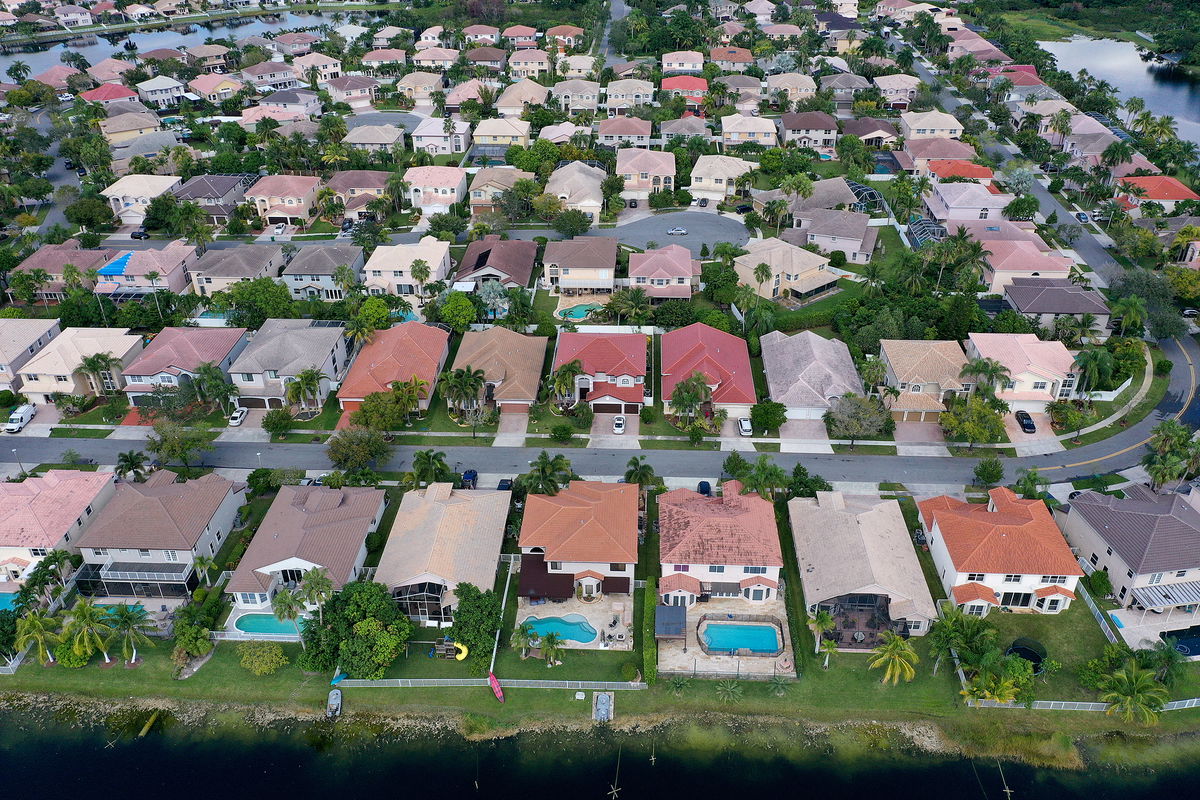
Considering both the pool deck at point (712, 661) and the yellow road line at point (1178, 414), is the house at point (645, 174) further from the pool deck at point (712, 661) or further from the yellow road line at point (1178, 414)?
the pool deck at point (712, 661)

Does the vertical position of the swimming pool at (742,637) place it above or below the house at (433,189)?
below

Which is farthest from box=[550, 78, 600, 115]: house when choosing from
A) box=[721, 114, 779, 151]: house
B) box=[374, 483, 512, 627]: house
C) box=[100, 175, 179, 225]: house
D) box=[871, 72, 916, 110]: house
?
box=[374, 483, 512, 627]: house

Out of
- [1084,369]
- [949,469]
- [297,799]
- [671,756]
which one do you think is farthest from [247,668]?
[1084,369]

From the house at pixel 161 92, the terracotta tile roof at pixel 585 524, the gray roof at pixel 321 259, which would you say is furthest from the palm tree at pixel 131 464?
the house at pixel 161 92

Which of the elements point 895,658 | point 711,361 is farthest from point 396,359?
point 895,658

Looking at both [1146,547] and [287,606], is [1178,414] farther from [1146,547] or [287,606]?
[287,606]

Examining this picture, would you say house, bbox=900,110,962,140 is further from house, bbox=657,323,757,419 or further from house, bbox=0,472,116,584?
house, bbox=0,472,116,584
